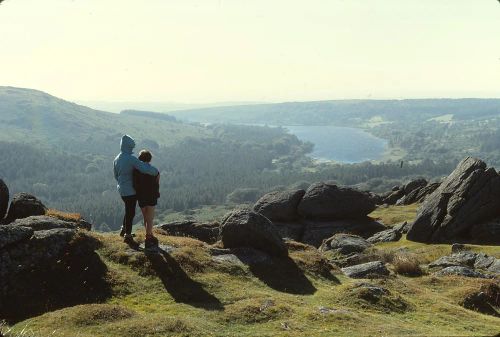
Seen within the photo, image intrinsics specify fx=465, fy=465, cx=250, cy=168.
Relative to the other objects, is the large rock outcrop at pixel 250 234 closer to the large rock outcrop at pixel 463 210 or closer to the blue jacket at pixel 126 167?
the blue jacket at pixel 126 167

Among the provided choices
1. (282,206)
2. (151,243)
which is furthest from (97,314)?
(282,206)

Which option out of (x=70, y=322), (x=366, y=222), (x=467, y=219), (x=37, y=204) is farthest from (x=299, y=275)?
(x=366, y=222)

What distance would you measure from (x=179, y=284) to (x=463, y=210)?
154ft

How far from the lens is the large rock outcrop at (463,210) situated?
57531 millimetres

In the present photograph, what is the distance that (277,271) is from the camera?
87.7ft

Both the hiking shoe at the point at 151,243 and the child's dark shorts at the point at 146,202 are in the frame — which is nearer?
the child's dark shorts at the point at 146,202

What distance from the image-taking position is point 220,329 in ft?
58.9

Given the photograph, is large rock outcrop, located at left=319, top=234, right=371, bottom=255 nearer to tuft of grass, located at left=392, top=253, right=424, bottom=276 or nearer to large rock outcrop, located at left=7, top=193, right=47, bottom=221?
tuft of grass, located at left=392, top=253, right=424, bottom=276

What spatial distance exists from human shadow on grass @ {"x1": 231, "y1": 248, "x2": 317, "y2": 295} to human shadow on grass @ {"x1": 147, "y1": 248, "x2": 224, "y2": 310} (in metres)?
4.34

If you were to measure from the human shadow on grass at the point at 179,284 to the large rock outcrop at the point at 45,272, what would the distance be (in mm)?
2669

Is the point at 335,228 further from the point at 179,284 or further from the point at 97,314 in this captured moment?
the point at 97,314

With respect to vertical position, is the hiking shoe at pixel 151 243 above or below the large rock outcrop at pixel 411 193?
above

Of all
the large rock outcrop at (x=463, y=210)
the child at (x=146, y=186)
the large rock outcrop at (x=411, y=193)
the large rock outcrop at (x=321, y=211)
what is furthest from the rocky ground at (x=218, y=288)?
the large rock outcrop at (x=411, y=193)

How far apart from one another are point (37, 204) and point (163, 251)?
1009cm
